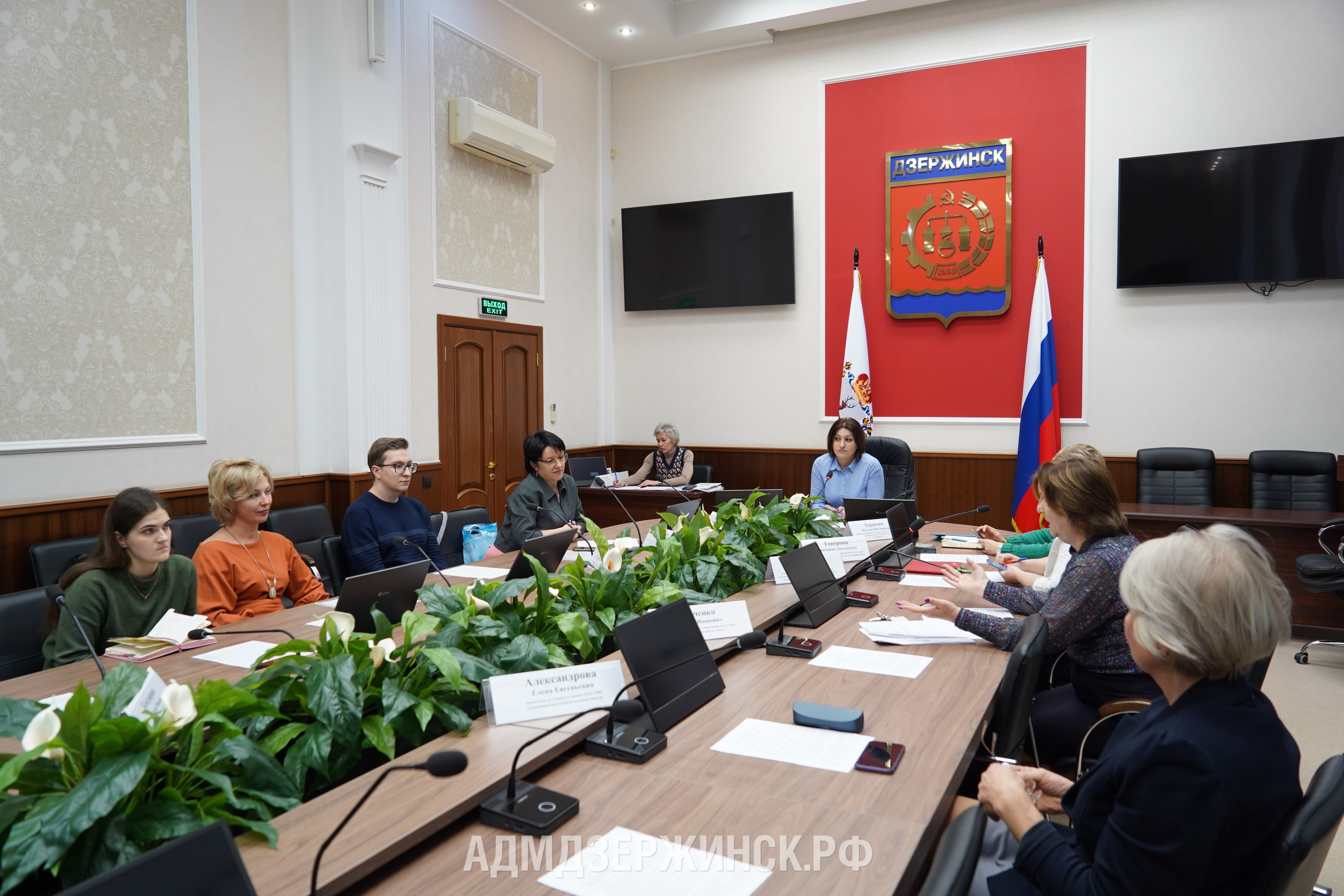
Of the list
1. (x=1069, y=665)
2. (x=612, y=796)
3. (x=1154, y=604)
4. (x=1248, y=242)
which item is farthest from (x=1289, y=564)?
(x=612, y=796)

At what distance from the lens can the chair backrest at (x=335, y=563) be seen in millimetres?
3641

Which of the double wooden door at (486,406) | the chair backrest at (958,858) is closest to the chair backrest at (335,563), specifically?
the double wooden door at (486,406)

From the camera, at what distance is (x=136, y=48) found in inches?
155

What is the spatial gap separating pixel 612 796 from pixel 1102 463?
167 cm

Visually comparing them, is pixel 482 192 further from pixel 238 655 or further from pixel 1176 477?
pixel 1176 477

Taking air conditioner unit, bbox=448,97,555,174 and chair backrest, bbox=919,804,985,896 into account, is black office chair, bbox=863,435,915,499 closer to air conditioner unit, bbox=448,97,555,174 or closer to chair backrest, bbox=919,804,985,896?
air conditioner unit, bbox=448,97,555,174

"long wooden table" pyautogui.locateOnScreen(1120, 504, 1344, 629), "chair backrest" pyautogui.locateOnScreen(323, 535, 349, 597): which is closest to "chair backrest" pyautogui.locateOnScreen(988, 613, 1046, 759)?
"chair backrest" pyautogui.locateOnScreen(323, 535, 349, 597)

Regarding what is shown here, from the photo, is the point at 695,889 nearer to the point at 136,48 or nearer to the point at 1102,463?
A: the point at 1102,463

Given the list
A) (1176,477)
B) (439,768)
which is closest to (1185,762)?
(439,768)

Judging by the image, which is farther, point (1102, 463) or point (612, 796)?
point (1102, 463)

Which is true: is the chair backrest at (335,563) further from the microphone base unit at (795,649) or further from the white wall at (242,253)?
the microphone base unit at (795,649)

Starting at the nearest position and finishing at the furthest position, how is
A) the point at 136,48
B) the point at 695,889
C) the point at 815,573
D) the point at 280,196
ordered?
the point at 695,889 → the point at 815,573 → the point at 136,48 → the point at 280,196

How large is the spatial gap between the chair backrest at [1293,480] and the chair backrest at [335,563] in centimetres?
539

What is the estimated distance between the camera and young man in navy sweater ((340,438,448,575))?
3.57 m
